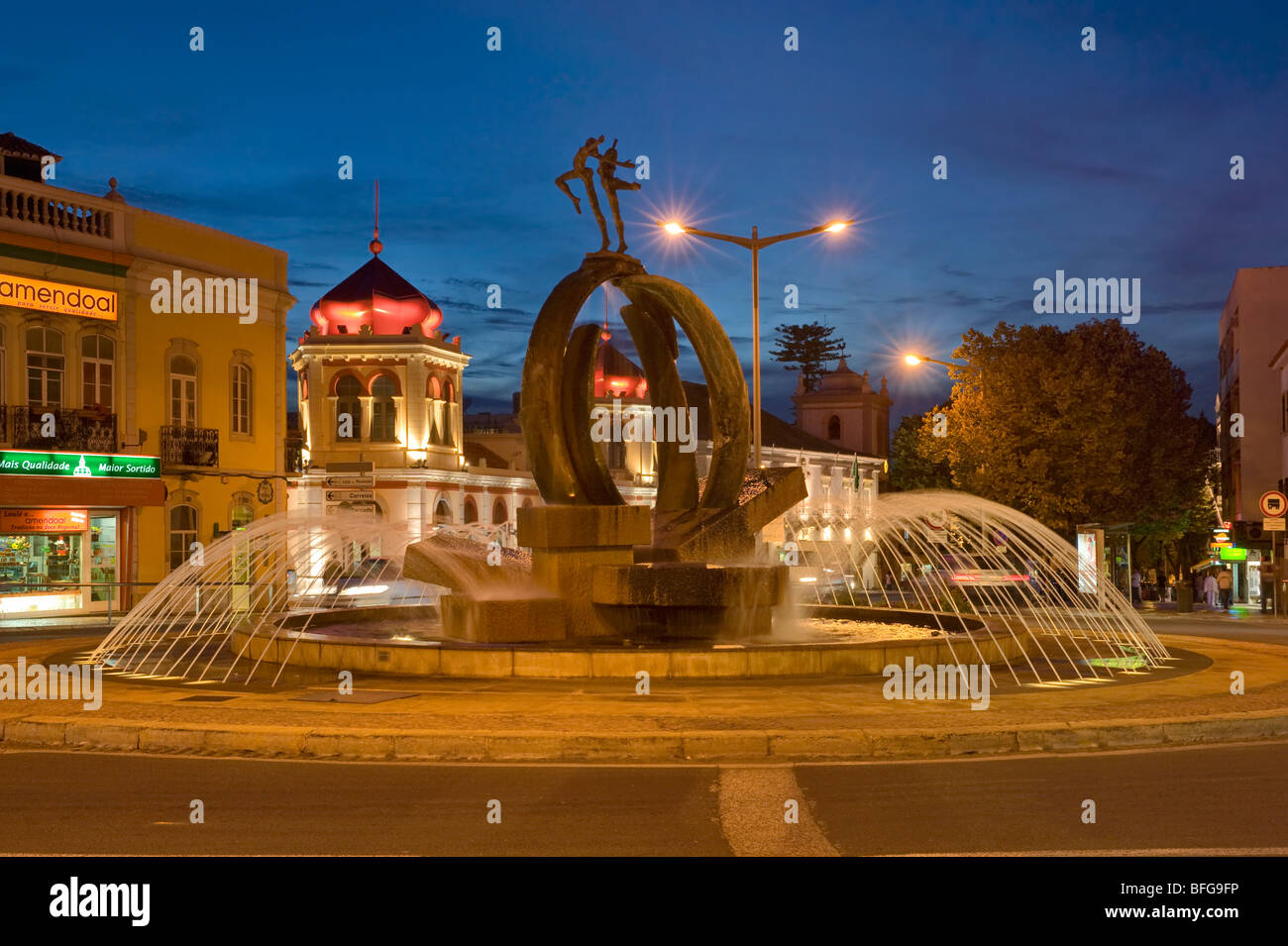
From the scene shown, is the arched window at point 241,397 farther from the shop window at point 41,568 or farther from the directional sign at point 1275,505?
the directional sign at point 1275,505

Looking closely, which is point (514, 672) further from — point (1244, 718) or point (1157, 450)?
point (1157, 450)

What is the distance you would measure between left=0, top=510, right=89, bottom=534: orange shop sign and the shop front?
24 mm

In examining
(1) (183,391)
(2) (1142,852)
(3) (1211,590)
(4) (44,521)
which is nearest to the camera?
(2) (1142,852)

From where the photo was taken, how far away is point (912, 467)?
83.8 metres

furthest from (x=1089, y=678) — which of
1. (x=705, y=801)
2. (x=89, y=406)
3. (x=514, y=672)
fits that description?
(x=89, y=406)

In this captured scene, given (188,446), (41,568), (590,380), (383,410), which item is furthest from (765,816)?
(383,410)

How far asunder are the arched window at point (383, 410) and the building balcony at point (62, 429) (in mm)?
26703

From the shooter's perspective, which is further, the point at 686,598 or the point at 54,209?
the point at 54,209

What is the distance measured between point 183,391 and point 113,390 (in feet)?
8.18

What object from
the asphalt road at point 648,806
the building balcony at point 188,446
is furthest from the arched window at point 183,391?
the asphalt road at point 648,806

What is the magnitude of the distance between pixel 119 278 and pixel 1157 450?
3604 centimetres

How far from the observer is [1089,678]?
15.5 meters

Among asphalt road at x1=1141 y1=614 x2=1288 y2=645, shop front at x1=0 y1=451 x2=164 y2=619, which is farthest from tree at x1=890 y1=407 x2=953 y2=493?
shop front at x1=0 y1=451 x2=164 y2=619

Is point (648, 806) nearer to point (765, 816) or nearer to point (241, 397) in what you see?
point (765, 816)
